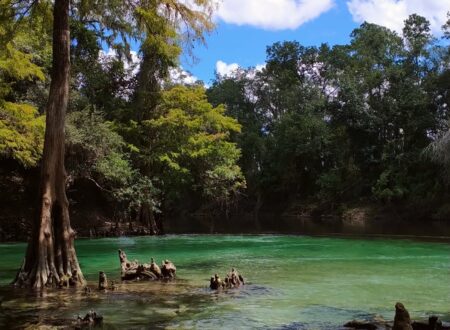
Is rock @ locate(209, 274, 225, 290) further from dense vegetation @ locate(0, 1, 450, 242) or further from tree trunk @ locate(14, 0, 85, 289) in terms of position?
dense vegetation @ locate(0, 1, 450, 242)

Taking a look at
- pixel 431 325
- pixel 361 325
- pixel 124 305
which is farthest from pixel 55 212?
pixel 431 325

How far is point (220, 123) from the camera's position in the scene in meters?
35.8

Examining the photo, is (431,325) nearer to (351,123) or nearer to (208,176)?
(208,176)

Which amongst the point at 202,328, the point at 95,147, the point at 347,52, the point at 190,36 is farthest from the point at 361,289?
the point at 347,52

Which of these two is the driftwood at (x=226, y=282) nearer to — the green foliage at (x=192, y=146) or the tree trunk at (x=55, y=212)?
the tree trunk at (x=55, y=212)

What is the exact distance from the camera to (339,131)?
55.4 m

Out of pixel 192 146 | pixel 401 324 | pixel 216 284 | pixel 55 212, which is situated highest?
pixel 192 146

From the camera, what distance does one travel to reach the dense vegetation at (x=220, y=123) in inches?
702

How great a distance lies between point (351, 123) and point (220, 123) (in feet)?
66.2

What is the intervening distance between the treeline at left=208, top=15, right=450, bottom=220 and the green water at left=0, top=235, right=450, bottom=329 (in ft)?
69.1

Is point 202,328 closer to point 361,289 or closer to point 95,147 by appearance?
point 361,289

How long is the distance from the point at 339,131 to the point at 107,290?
45257 mm

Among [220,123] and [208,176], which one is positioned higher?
[220,123]

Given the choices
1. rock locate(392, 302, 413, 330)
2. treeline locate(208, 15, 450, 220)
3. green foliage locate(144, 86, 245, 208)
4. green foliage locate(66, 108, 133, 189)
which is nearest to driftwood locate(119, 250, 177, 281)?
rock locate(392, 302, 413, 330)
